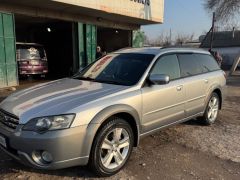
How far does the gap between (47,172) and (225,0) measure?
104 feet

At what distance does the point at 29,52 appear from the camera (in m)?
16.2

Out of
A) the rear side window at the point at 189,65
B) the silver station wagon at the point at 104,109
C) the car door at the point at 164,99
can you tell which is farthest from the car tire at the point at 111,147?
the rear side window at the point at 189,65

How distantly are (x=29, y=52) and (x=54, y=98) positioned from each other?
12869 millimetres

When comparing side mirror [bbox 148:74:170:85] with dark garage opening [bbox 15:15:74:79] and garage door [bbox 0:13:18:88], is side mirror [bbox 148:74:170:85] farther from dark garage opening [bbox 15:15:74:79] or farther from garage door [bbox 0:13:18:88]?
dark garage opening [bbox 15:15:74:79]

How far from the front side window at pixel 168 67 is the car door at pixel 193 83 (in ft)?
0.53

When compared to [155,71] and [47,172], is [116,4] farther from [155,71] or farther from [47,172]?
[47,172]

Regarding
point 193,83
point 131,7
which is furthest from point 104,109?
point 131,7

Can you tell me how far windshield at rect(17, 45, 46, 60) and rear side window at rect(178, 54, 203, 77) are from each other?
11533 millimetres

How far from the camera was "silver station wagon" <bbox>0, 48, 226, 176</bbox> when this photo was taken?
3.57 metres

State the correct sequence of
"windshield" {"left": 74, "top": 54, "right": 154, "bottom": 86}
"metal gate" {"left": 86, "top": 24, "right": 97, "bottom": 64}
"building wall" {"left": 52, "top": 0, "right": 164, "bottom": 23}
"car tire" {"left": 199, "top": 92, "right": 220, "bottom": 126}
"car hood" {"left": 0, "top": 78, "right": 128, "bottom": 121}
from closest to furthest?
"car hood" {"left": 0, "top": 78, "right": 128, "bottom": 121}
"windshield" {"left": 74, "top": 54, "right": 154, "bottom": 86}
"car tire" {"left": 199, "top": 92, "right": 220, "bottom": 126}
"building wall" {"left": 52, "top": 0, "right": 164, "bottom": 23}
"metal gate" {"left": 86, "top": 24, "right": 97, "bottom": 64}

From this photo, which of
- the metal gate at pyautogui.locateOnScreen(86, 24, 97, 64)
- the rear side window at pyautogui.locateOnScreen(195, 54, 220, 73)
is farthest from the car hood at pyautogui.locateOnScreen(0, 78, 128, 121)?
the metal gate at pyautogui.locateOnScreen(86, 24, 97, 64)

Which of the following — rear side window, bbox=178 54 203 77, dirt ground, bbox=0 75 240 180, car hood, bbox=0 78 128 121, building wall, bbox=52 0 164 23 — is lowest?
dirt ground, bbox=0 75 240 180

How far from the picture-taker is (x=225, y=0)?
3186cm

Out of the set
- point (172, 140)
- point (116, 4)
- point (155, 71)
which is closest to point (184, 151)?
point (172, 140)
